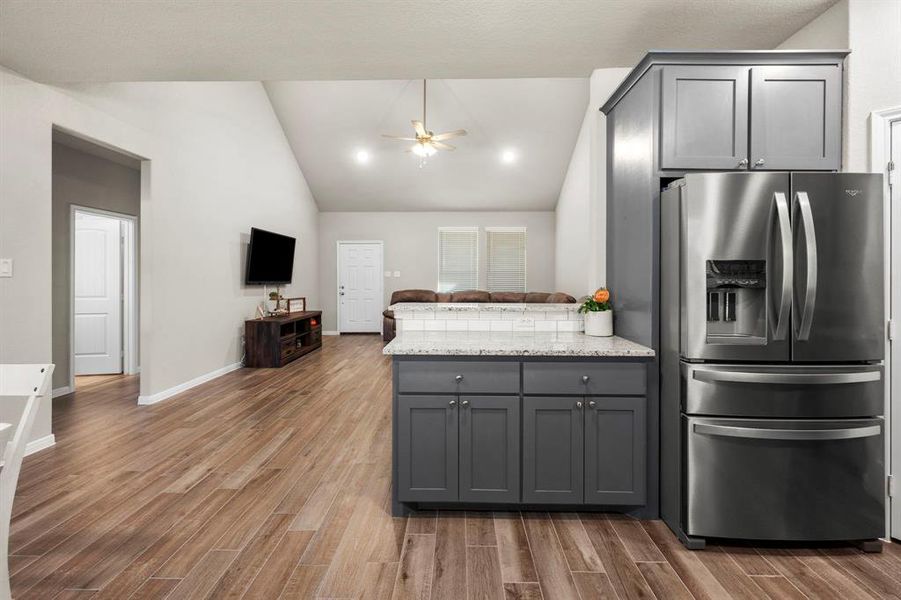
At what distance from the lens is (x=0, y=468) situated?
3.99 ft

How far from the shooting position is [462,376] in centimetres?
215

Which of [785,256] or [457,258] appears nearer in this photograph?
[785,256]

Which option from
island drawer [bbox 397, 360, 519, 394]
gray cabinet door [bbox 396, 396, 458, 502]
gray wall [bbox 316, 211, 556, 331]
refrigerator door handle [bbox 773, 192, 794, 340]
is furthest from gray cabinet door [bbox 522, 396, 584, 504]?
gray wall [bbox 316, 211, 556, 331]

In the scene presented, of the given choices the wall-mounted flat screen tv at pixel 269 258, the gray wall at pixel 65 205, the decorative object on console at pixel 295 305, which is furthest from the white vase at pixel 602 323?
the decorative object on console at pixel 295 305

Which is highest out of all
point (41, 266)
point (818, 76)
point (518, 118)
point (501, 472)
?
point (518, 118)

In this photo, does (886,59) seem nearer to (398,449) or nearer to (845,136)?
(845,136)

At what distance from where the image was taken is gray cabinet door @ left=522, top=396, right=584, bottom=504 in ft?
7.02

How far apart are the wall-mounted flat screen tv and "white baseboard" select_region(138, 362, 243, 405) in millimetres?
1197

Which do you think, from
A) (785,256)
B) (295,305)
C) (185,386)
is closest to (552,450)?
(785,256)

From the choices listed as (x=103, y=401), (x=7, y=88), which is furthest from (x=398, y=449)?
(x=103, y=401)

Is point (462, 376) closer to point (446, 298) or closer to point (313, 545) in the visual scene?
point (313, 545)

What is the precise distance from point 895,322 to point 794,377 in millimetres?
636

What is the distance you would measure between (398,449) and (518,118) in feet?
21.5

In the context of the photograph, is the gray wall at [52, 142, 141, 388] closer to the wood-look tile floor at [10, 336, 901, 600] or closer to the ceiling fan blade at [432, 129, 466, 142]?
the wood-look tile floor at [10, 336, 901, 600]
